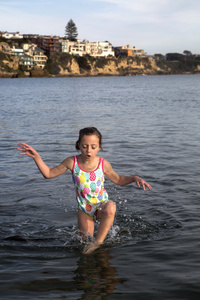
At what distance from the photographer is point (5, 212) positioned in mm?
6535

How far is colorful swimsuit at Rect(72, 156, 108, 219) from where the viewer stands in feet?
16.4

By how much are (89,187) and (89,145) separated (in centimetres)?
65

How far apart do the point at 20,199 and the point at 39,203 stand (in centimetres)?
43

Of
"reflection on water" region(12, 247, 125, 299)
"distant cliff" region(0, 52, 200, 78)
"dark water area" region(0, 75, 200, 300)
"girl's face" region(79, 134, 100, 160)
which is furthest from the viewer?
"distant cliff" region(0, 52, 200, 78)

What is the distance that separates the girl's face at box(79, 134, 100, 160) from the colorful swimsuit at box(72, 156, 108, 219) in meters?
0.33

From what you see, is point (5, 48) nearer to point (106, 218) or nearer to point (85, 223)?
point (85, 223)

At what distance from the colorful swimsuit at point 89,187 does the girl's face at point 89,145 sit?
0.33 meters

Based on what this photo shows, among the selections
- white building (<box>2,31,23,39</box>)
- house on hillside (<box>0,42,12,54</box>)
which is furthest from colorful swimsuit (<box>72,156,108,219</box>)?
white building (<box>2,31,23,39</box>)

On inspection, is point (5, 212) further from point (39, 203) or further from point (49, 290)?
point (49, 290)

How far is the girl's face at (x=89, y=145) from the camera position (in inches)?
182

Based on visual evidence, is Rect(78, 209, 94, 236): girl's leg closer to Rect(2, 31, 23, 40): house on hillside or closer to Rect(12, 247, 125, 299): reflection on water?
Rect(12, 247, 125, 299): reflection on water

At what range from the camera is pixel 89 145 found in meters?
4.66

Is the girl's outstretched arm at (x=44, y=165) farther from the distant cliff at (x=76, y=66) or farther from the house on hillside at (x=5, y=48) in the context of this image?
the house on hillside at (x=5, y=48)

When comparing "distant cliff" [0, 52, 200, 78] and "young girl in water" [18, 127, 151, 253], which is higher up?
"distant cliff" [0, 52, 200, 78]
